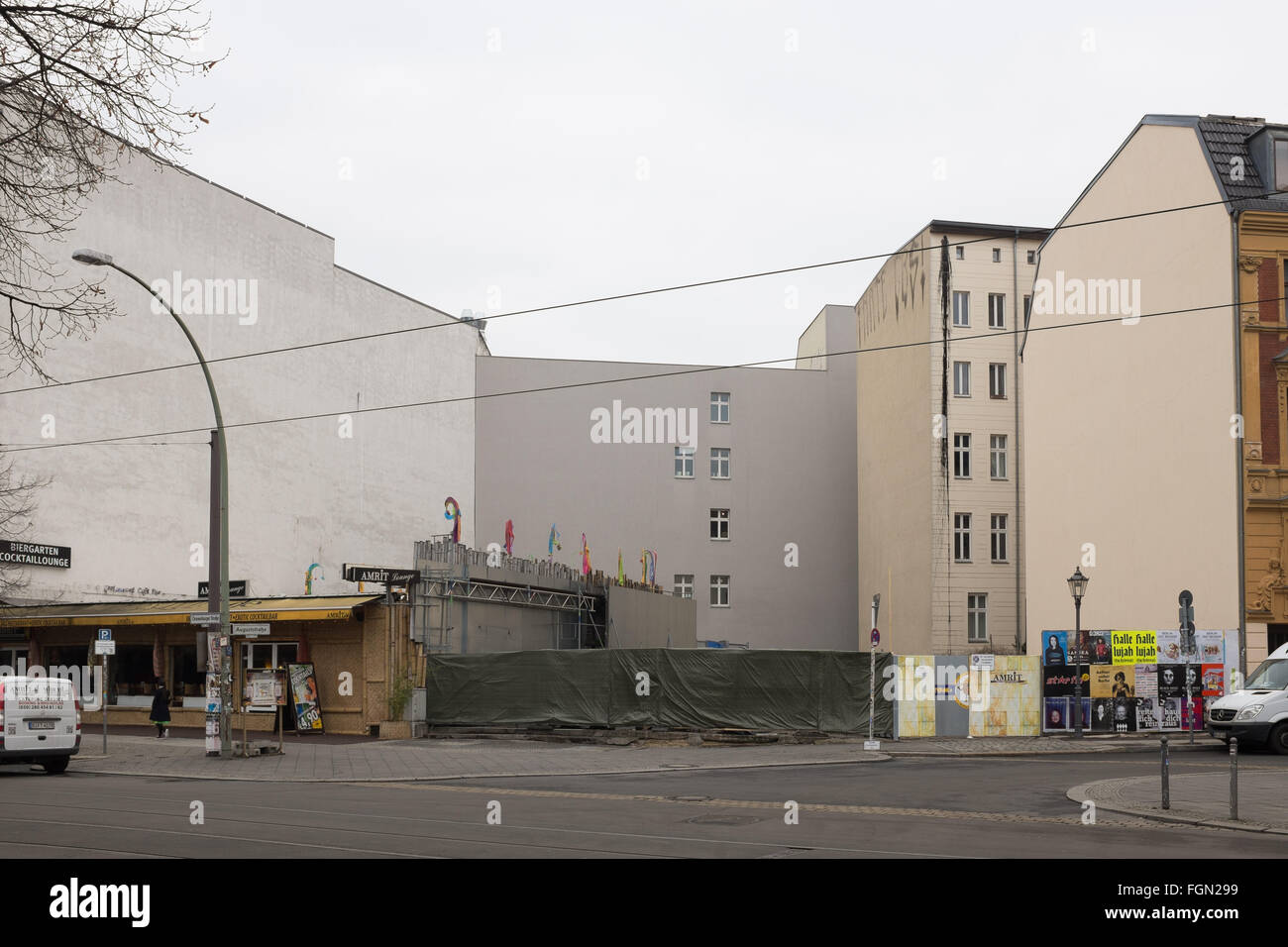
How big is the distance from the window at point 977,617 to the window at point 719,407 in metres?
16.7

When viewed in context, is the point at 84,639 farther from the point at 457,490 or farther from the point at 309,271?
the point at 457,490

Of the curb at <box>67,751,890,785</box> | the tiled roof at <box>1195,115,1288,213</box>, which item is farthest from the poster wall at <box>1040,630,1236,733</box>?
the tiled roof at <box>1195,115,1288,213</box>

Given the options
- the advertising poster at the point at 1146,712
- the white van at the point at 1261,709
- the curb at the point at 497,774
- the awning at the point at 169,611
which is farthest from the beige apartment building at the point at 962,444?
the awning at the point at 169,611

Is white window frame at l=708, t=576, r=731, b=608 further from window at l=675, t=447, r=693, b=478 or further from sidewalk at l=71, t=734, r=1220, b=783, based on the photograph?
sidewalk at l=71, t=734, r=1220, b=783

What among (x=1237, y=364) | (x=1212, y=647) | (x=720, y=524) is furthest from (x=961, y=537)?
(x=1212, y=647)

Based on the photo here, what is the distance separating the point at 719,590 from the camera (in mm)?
60781

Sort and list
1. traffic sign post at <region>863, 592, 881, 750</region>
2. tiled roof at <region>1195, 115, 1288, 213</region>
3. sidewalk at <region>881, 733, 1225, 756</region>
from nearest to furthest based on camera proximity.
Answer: traffic sign post at <region>863, 592, 881, 750</region> < sidewalk at <region>881, 733, 1225, 756</region> < tiled roof at <region>1195, 115, 1288, 213</region>

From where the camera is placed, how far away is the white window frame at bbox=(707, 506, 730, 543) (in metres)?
61.3

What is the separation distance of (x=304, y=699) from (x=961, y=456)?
29648 mm

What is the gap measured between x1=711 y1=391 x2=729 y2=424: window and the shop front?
101 ft

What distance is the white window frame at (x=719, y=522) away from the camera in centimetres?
6128

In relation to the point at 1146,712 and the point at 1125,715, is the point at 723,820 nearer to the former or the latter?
the point at 1125,715
